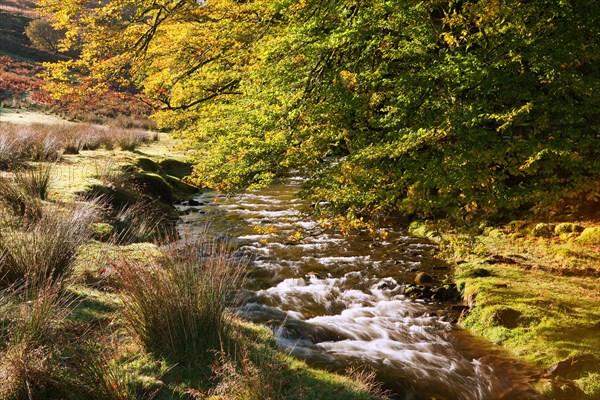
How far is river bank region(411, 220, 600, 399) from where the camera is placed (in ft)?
19.2

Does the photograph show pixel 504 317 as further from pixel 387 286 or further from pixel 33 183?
pixel 33 183

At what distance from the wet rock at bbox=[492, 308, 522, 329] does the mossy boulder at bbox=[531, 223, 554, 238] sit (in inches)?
141

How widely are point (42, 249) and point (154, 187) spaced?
9.59 m

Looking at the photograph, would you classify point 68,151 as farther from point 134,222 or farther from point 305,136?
point 305,136

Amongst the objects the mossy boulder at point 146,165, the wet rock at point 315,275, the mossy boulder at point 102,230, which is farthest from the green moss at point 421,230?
the mossy boulder at point 146,165

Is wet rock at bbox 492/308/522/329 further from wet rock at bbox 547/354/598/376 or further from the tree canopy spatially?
the tree canopy

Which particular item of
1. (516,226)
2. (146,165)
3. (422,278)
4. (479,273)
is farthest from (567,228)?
(146,165)

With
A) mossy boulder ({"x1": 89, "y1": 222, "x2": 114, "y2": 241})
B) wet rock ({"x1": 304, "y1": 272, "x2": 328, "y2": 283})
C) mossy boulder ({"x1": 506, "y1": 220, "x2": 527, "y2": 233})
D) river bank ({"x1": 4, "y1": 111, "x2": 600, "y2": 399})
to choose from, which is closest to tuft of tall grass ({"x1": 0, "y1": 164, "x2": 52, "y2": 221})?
river bank ({"x1": 4, "y1": 111, "x2": 600, "y2": 399})

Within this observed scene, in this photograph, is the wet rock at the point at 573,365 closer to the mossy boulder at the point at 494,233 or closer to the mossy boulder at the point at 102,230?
the mossy boulder at the point at 494,233

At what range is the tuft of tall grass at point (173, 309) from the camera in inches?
175

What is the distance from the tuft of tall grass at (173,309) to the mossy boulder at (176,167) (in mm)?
15364

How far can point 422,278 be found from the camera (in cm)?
890

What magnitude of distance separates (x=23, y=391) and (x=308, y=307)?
501 centimetres

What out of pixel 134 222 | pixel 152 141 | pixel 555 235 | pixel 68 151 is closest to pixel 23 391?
pixel 134 222
